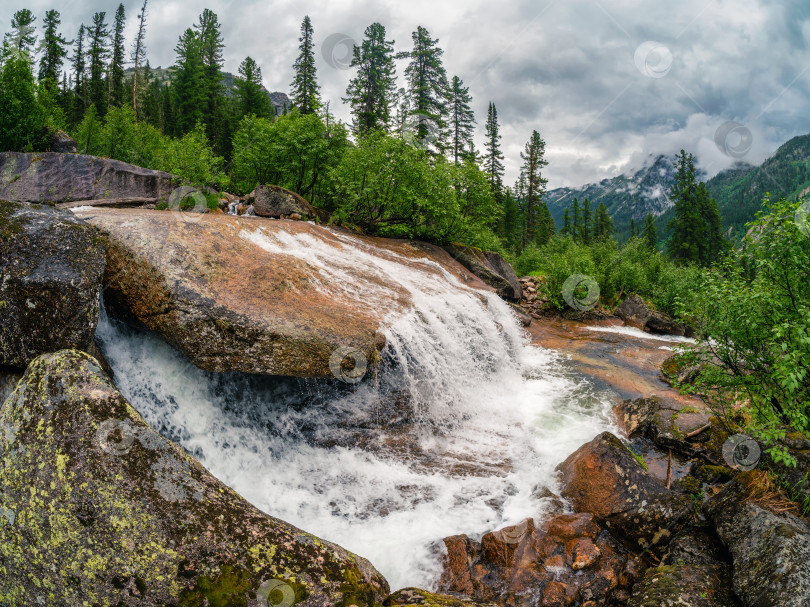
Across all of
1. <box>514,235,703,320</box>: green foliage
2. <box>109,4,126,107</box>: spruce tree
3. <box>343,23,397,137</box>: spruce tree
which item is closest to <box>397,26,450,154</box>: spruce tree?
<box>343,23,397,137</box>: spruce tree

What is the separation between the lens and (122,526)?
3172 millimetres

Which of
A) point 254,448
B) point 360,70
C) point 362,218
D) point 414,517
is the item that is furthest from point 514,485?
point 360,70

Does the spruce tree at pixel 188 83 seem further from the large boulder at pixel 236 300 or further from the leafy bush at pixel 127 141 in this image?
the large boulder at pixel 236 300

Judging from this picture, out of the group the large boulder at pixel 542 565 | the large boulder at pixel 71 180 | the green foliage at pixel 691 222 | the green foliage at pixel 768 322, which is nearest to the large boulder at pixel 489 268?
the large boulder at pixel 71 180

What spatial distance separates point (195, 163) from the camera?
15977 millimetres

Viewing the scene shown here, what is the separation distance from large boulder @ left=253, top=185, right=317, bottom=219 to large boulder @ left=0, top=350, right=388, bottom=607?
39.4 ft

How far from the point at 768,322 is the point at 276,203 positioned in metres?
14.0

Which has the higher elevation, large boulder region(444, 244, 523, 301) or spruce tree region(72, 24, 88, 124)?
spruce tree region(72, 24, 88, 124)

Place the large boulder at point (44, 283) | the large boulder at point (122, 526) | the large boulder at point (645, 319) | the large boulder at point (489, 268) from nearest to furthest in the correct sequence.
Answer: the large boulder at point (122, 526) < the large boulder at point (44, 283) < the large boulder at point (489, 268) < the large boulder at point (645, 319)

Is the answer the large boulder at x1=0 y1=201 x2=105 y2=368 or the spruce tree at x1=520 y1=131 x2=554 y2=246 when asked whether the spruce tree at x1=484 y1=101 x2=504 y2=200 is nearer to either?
the spruce tree at x1=520 y1=131 x2=554 y2=246

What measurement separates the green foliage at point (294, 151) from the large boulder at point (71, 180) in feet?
15.9

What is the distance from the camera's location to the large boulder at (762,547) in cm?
354

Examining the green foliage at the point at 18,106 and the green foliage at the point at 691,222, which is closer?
the green foliage at the point at 18,106

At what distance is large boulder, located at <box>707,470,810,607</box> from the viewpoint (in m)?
3.54
